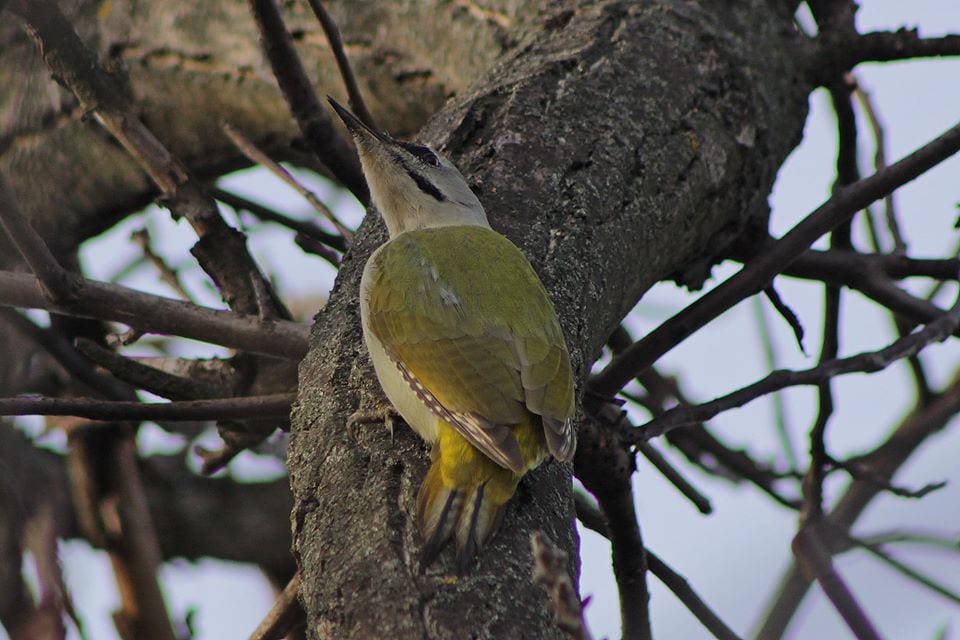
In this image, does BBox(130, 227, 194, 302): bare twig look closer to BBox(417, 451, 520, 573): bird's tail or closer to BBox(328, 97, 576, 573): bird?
BBox(328, 97, 576, 573): bird

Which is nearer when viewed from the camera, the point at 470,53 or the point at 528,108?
the point at 528,108

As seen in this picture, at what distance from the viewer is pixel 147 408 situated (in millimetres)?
2914

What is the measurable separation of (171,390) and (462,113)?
48.0 inches

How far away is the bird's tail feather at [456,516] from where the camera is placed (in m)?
2.26

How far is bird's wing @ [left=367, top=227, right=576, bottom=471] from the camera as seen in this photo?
9.33 ft

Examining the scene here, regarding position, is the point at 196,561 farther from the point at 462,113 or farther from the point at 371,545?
the point at 371,545

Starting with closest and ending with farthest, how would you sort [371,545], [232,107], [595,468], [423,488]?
[371,545]
[423,488]
[595,468]
[232,107]

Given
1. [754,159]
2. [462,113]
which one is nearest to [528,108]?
[462,113]

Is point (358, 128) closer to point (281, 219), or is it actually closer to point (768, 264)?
point (281, 219)

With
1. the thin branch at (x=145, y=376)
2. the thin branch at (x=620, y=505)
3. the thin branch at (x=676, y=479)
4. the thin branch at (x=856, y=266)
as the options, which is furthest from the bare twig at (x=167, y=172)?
the thin branch at (x=856, y=266)

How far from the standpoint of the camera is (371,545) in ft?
7.47

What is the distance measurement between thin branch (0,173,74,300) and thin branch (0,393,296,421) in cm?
33

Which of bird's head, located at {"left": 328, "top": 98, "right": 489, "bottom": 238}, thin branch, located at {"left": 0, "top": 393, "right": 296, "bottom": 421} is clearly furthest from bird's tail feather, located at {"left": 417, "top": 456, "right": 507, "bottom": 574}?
bird's head, located at {"left": 328, "top": 98, "right": 489, "bottom": 238}

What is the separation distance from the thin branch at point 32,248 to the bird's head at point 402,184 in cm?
116
